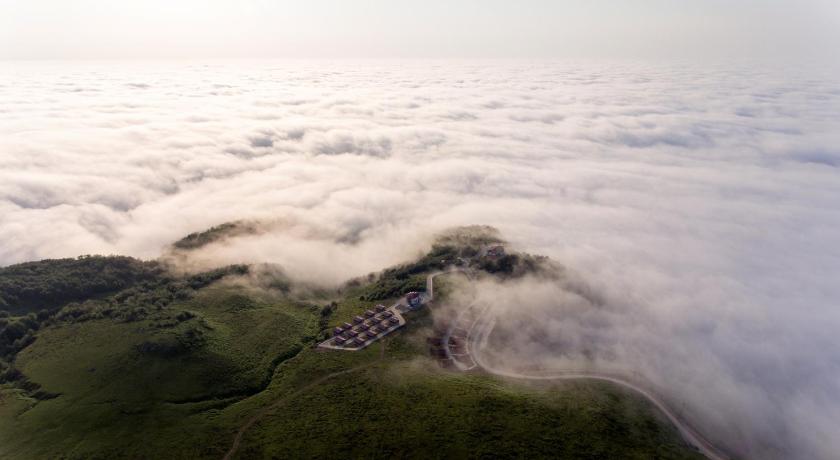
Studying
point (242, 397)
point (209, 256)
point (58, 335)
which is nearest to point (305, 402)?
point (242, 397)

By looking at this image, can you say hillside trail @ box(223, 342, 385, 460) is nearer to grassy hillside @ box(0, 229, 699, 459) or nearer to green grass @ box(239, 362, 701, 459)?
grassy hillside @ box(0, 229, 699, 459)

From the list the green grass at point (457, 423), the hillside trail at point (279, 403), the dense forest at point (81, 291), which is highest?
the dense forest at point (81, 291)

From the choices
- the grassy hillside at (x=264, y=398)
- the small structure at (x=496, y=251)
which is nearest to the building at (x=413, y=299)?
the grassy hillside at (x=264, y=398)

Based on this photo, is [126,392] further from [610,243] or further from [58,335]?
[610,243]

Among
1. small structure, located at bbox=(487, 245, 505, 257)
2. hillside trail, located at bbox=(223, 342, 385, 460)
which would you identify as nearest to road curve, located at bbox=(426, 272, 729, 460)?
hillside trail, located at bbox=(223, 342, 385, 460)

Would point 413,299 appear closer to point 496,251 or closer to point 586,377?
point 496,251

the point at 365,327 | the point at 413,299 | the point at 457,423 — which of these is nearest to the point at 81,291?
the point at 365,327

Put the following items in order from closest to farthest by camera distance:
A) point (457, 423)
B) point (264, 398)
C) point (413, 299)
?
point (457, 423)
point (264, 398)
point (413, 299)

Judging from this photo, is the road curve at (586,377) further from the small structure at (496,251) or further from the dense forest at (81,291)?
the dense forest at (81,291)
